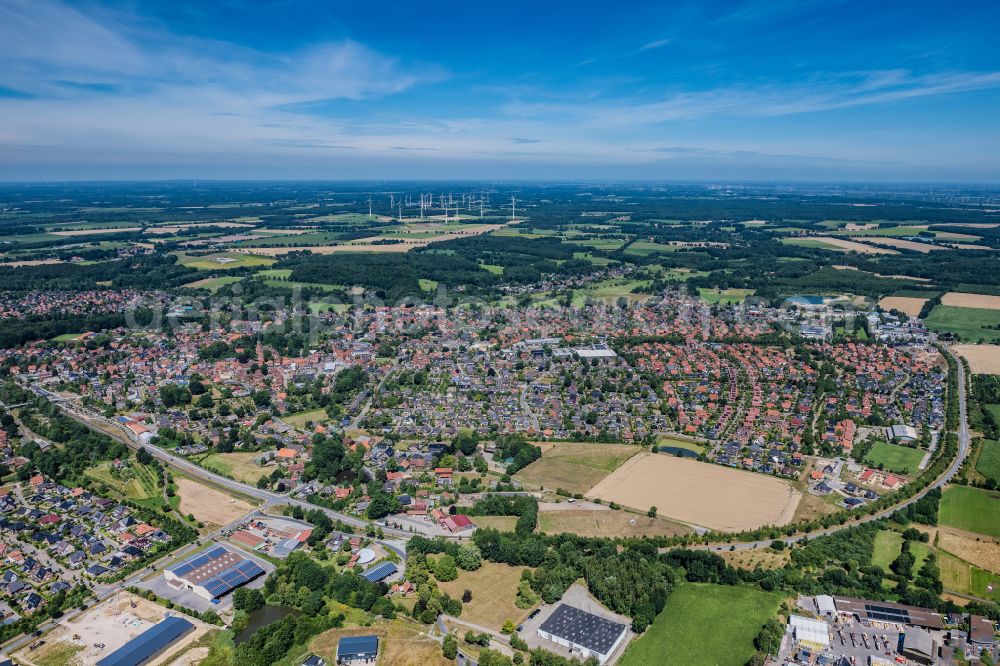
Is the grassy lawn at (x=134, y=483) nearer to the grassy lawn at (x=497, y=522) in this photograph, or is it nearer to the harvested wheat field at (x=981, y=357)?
the grassy lawn at (x=497, y=522)

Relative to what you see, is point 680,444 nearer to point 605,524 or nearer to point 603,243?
point 605,524

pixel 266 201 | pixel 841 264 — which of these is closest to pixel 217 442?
pixel 841 264

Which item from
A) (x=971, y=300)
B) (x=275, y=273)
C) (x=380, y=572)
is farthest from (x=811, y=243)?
(x=380, y=572)

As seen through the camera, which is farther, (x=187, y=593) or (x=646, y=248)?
(x=646, y=248)

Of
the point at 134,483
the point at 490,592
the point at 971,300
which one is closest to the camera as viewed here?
the point at 490,592

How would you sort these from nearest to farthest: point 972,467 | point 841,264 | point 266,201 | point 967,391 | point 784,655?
point 784,655 → point 972,467 → point 967,391 → point 841,264 → point 266,201

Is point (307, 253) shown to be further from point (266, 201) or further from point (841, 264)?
point (266, 201)
